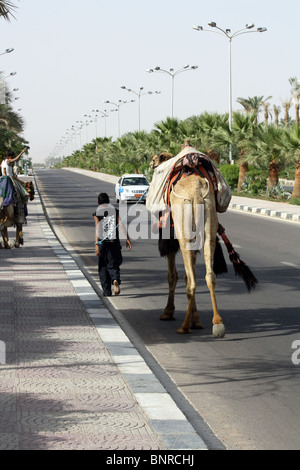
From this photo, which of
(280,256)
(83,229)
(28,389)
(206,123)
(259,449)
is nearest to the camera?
(259,449)

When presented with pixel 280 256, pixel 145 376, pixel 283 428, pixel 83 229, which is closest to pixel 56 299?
pixel 145 376

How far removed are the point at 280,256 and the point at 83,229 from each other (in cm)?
908

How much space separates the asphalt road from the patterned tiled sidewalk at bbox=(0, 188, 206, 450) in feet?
1.19

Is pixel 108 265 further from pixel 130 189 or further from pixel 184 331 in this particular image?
pixel 130 189

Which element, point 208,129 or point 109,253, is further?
point 208,129

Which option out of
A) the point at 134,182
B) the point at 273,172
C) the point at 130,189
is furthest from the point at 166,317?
the point at 134,182

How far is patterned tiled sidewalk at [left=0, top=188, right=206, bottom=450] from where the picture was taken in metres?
5.43

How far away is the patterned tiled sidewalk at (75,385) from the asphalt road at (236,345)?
1.19ft

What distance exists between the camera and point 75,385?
22.1ft

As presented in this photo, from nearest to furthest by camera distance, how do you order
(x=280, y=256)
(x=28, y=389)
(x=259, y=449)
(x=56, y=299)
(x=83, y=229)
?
(x=259, y=449), (x=28, y=389), (x=56, y=299), (x=280, y=256), (x=83, y=229)

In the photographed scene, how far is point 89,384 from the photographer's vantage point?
679cm

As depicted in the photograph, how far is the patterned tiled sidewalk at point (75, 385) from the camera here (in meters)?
5.43

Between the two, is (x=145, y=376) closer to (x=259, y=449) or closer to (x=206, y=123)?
(x=259, y=449)

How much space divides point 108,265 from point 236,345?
3.72m
